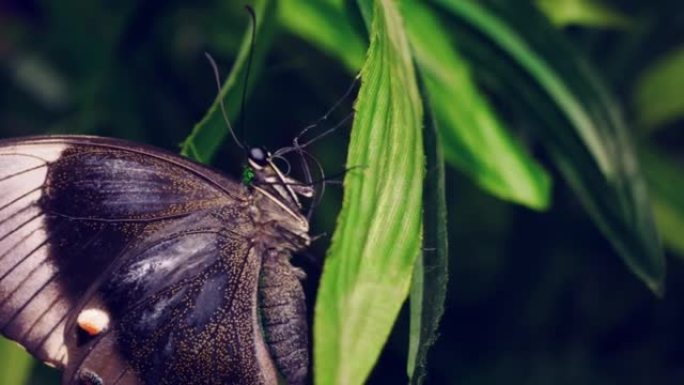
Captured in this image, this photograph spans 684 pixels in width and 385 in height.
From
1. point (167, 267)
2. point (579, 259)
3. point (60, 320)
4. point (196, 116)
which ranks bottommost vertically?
point (60, 320)

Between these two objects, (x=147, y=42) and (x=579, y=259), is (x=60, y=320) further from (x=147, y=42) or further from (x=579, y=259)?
(x=579, y=259)

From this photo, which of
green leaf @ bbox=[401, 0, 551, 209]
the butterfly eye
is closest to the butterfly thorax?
the butterfly eye

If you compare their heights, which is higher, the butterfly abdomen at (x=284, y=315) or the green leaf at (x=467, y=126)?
the green leaf at (x=467, y=126)

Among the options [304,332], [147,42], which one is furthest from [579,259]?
[147,42]

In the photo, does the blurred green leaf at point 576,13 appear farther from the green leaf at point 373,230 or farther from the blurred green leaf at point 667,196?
the green leaf at point 373,230

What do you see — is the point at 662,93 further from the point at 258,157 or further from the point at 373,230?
the point at 373,230

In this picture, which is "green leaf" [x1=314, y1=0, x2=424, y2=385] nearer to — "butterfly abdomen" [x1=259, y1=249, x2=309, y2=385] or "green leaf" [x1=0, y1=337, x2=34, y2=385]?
"butterfly abdomen" [x1=259, y1=249, x2=309, y2=385]

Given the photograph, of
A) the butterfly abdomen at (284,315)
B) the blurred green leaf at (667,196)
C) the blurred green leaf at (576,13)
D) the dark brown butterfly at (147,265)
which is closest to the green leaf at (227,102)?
the dark brown butterfly at (147,265)
